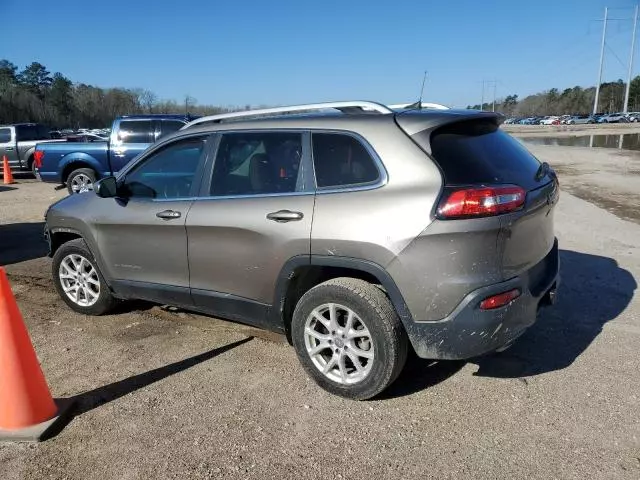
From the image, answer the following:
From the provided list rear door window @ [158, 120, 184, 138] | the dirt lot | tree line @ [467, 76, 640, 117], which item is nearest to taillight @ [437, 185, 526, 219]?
the dirt lot

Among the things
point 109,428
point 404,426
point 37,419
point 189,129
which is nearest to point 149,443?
point 109,428

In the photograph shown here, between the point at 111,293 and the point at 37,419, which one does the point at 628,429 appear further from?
the point at 111,293

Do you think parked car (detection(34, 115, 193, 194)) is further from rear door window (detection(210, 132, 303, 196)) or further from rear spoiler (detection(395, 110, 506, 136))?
rear spoiler (detection(395, 110, 506, 136))

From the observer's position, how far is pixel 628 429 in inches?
119

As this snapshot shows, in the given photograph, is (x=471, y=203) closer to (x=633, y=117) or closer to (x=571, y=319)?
(x=571, y=319)

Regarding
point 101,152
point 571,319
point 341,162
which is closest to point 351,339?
point 341,162

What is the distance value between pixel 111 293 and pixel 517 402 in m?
3.49

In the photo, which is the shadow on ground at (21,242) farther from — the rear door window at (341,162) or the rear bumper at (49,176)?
the rear door window at (341,162)

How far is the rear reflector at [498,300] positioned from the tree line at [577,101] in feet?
351

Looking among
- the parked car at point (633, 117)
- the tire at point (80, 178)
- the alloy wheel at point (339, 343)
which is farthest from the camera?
the parked car at point (633, 117)

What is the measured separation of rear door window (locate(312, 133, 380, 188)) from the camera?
3.24 metres

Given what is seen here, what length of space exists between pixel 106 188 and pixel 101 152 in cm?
851

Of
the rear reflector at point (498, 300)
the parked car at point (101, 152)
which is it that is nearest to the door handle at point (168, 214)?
the rear reflector at point (498, 300)

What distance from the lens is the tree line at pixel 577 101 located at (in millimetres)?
114375
